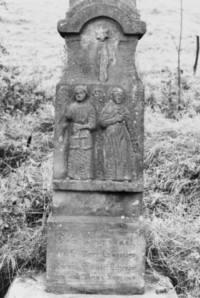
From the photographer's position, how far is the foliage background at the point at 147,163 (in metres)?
5.32

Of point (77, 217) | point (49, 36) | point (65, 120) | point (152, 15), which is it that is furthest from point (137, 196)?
point (152, 15)

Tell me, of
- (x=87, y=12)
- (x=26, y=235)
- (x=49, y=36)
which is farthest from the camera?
(x=49, y=36)

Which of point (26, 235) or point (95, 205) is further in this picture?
point (26, 235)

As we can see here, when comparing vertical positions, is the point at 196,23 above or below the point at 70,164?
above

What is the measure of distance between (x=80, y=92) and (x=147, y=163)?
2736 mm

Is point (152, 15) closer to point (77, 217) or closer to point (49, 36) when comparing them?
point (49, 36)

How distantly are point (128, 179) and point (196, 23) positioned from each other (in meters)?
10.2

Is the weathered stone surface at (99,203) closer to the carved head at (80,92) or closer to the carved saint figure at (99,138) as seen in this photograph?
the carved saint figure at (99,138)

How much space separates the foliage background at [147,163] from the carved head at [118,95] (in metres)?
1.42

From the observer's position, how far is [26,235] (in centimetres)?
550

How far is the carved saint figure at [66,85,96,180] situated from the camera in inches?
178

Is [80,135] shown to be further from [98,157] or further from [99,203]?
[99,203]

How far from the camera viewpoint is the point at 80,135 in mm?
4547

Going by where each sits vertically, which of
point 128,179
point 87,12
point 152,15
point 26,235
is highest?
point 152,15
